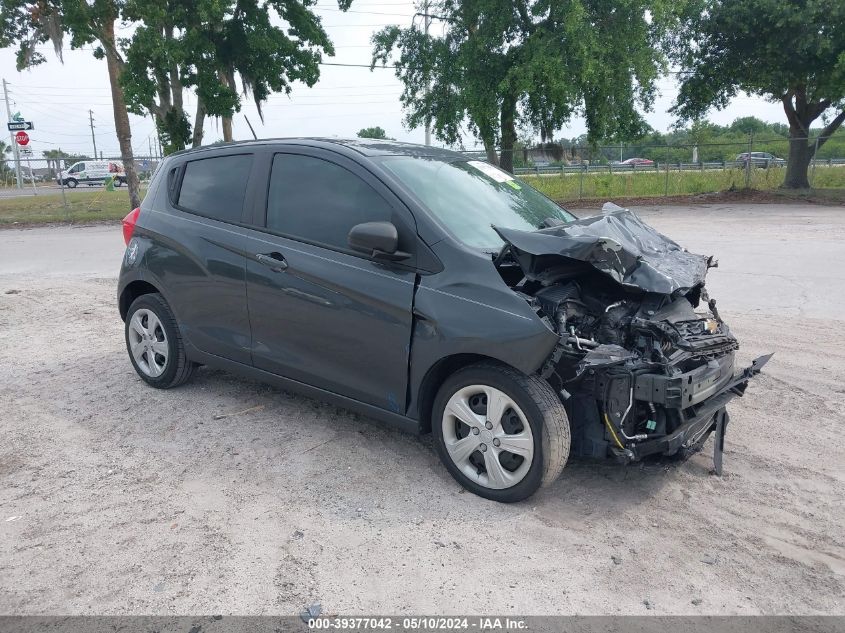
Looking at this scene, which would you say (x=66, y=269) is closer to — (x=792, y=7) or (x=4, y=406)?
(x=4, y=406)

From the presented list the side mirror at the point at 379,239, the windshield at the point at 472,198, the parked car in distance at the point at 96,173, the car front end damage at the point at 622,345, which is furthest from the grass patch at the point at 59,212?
the parked car in distance at the point at 96,173

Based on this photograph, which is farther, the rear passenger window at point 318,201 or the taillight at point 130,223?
the taillight at point 130,223

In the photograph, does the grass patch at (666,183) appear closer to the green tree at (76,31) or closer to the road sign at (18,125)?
the green tree at (76,31)

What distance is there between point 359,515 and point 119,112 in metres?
20.4

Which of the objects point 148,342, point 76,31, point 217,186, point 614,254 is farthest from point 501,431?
point 76,31

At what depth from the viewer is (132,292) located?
222 inches

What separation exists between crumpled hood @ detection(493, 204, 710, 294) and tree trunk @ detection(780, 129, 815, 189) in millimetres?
21865

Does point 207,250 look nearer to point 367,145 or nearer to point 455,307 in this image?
point 367,145

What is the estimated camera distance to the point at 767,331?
6750 millimetres

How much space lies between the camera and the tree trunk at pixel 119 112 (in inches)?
782

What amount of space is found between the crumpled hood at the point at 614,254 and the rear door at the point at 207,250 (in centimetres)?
190

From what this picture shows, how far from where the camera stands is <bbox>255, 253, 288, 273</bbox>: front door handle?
4378mm

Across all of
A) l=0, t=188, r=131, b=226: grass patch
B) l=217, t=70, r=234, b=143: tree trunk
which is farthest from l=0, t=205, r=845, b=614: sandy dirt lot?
l=0, t=188, r=131, b=226: grass patch

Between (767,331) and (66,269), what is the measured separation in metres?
10.6
